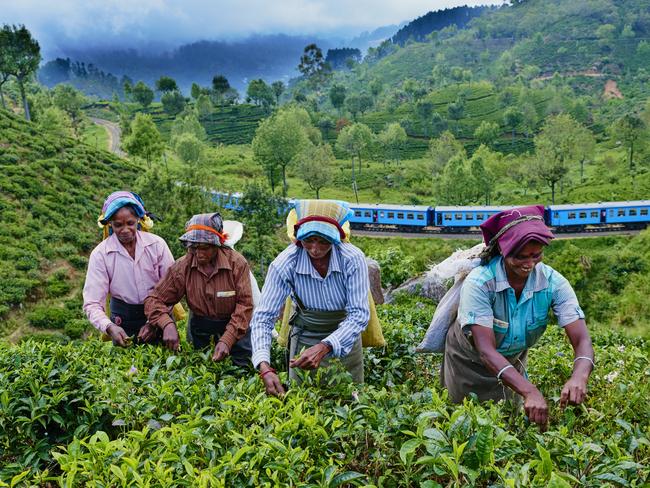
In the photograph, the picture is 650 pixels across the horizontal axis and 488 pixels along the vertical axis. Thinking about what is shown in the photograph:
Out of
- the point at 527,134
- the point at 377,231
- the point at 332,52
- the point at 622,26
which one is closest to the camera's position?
the point at 377,231

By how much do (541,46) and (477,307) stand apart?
112m

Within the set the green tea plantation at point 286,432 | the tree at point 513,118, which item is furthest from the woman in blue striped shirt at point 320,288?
the tree at point 513,118

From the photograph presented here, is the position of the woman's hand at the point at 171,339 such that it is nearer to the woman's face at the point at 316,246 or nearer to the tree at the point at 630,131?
the woman's face at the point at 316,246

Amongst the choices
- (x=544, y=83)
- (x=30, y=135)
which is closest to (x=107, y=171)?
(x=30, y=135)

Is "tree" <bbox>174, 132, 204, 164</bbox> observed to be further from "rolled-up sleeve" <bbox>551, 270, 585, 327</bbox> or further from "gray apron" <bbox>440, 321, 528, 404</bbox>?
"rolled-up sleeve" <bbox>551, 270, 585, 327</bbox>

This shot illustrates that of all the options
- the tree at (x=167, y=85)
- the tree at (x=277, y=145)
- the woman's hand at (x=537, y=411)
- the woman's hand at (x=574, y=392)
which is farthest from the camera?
the tree at (x=167, y=85)

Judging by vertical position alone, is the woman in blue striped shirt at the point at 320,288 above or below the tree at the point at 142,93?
below

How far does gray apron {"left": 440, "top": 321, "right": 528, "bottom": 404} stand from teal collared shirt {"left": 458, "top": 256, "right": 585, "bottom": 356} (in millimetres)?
231

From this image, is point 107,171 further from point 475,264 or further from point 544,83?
point 544,83

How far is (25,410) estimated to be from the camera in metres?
2.70

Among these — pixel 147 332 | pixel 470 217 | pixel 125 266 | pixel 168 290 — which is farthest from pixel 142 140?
pixel 147 332

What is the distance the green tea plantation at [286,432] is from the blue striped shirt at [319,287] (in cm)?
47

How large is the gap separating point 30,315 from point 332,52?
592 ft

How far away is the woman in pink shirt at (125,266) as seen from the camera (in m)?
4.00
